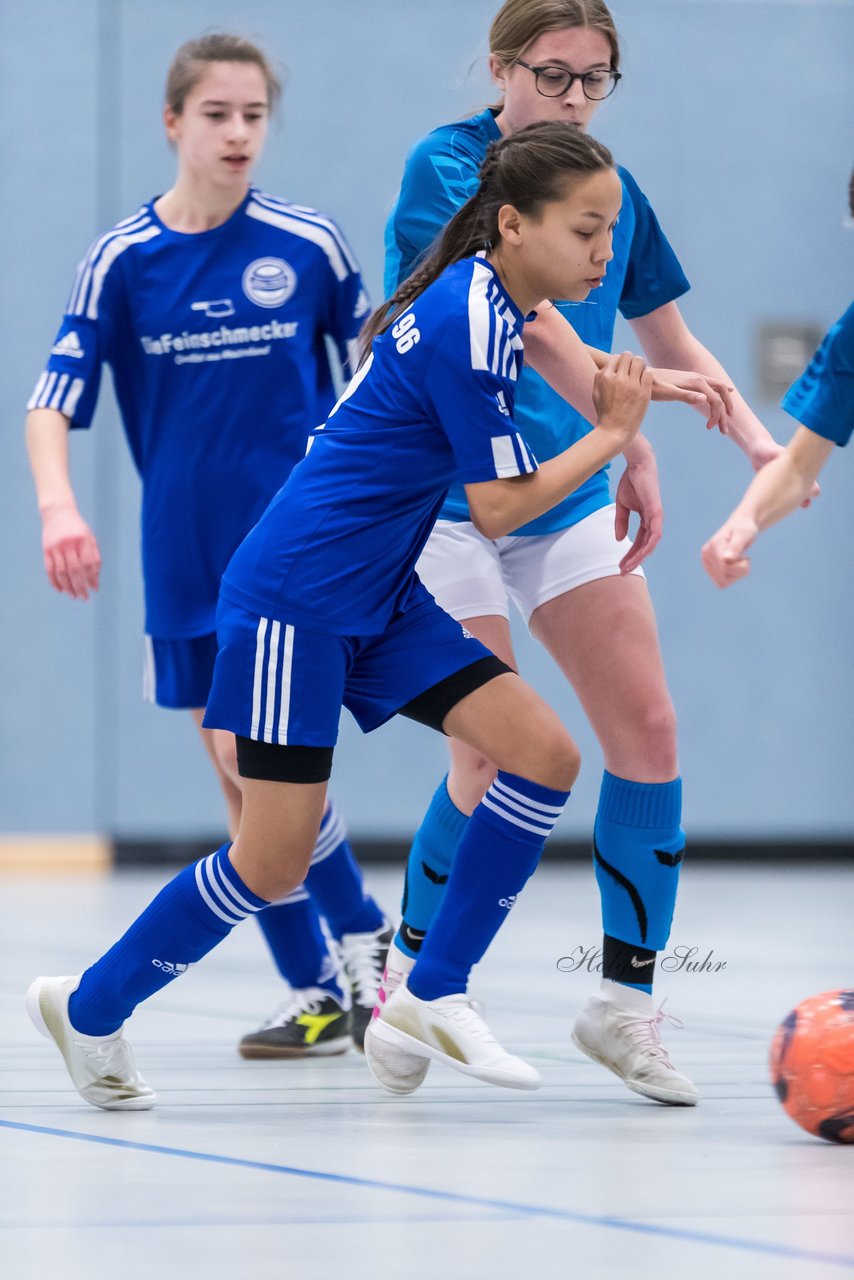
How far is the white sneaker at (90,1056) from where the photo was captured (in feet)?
9.70

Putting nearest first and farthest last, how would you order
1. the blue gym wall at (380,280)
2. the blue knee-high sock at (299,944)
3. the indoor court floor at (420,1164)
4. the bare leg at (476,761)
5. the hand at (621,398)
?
the indoor court floor at (420,1164), the hand at (621,398), the bare leg at (476,761), the blue knee-high sock at (299,944), the blue gym wall at (380,280)

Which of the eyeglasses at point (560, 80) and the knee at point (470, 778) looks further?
the knee at point (470, 778)

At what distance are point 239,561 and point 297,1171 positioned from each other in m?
0.91

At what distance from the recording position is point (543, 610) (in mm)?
3336

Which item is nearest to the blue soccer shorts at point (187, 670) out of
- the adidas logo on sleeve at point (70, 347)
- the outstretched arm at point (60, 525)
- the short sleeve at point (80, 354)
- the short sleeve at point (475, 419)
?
the outstretched arm at point (60, 525)

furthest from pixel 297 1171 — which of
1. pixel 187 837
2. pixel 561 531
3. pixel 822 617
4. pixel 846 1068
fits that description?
pixel 822 617

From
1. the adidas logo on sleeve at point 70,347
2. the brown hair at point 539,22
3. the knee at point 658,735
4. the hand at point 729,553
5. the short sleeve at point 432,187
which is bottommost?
the knee at point 658,735

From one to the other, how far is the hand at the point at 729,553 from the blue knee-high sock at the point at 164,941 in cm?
79

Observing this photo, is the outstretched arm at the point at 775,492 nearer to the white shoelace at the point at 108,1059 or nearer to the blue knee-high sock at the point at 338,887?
the white shoelace at the point at 108,1059

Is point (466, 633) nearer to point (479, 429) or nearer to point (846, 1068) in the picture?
point (479, 429)

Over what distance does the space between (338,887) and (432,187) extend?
1.37m

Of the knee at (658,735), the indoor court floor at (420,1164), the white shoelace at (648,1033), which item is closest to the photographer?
the indoor court floor at (420,1164)

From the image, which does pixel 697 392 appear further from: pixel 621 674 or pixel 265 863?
pixel 265 863

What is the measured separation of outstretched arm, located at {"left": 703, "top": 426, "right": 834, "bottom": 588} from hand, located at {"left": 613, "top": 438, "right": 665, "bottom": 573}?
17cm
